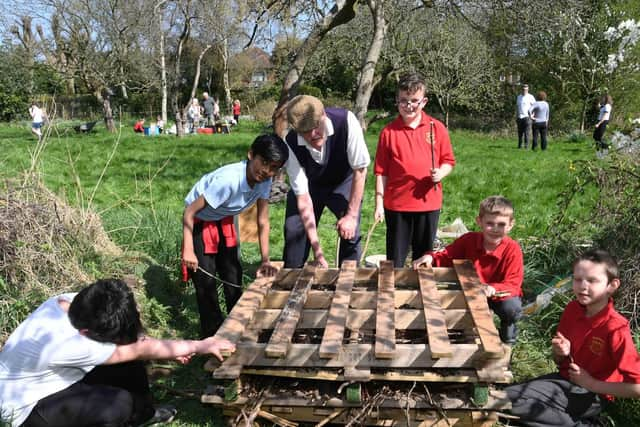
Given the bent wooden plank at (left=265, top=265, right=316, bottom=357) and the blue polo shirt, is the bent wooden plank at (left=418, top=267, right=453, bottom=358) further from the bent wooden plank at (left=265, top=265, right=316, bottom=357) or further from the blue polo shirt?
the blue polo shirt

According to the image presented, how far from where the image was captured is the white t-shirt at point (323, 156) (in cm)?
353

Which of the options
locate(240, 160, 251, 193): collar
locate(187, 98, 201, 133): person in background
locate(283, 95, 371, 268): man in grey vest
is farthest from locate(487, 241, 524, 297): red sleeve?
locate(187, 98, 201, 133): person in background

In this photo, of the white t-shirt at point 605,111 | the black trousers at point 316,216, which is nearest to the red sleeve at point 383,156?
the black trousers at point 316,216

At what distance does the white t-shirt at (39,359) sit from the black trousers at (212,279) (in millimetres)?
1049

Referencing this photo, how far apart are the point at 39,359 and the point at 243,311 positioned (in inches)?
37.8

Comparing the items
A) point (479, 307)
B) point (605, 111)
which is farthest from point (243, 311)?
point (605, 111)

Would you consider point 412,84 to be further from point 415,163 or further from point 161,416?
point 161,416

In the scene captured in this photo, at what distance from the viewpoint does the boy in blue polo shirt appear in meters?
3.13

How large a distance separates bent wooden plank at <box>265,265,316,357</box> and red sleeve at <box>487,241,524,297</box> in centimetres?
110

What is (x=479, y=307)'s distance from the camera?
2842 millimetres

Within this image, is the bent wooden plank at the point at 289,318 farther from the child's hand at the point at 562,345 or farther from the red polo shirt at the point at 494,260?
the child's hand at the point at 562,345

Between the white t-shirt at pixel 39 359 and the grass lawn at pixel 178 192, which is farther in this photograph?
the grass lawn at pixel 178 192

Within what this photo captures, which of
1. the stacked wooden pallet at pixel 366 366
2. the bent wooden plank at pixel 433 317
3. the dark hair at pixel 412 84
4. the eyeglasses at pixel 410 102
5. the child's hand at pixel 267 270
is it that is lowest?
the stacked wooden pallet at pixel 366 366

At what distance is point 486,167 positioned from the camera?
9.27 m
